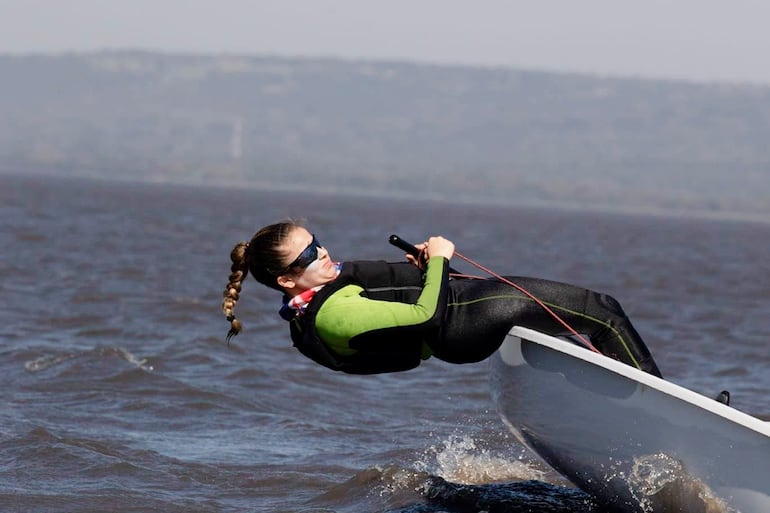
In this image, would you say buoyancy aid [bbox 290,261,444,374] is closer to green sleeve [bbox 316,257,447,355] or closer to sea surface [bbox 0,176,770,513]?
green sleeve [bbox 316,257,447,355]

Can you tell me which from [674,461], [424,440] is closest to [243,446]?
[424,440]

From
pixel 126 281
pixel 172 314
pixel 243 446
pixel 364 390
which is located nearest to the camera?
pixel 243 446

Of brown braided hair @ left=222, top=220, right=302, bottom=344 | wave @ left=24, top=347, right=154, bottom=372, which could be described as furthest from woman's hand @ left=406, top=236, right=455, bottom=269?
wave @ left=24, top=347, right=154, bottom=372

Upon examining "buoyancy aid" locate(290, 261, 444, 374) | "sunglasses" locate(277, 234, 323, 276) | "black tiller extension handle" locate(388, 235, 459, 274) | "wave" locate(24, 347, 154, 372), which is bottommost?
"wave" locate(24, 347, 154, 372)

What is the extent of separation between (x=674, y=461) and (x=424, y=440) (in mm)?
3488

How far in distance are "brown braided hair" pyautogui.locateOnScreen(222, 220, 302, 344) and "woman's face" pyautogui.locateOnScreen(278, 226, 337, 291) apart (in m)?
0.03

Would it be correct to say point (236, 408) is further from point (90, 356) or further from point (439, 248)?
point (439, 248)

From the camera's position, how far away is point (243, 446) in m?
8.17

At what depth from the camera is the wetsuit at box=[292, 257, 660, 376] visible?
5.33m

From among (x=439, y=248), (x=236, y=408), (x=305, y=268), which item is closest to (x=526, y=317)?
(x=439, y=248)

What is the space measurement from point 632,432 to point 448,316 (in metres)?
0.89

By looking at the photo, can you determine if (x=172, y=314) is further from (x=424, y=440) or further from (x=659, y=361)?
(x=424, y=440)

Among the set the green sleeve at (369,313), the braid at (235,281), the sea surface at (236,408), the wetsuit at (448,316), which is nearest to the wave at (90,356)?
the sea surface at (236,408)

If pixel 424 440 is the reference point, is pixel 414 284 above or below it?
above
